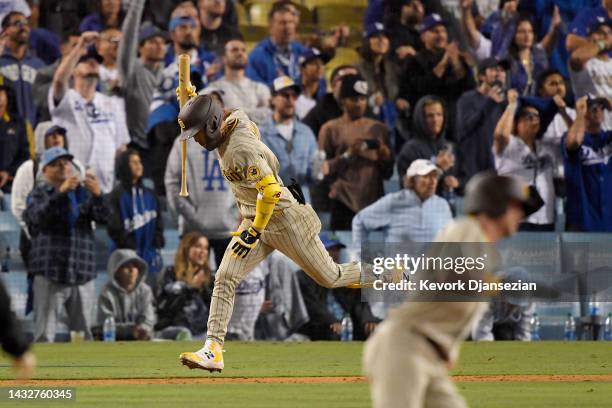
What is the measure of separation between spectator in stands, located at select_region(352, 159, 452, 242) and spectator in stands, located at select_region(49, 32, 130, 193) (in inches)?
142

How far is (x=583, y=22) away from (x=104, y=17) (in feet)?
22.0

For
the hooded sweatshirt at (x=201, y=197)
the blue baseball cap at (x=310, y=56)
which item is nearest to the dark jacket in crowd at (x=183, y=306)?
the hooded sweatshirt at (x=201, y=197)

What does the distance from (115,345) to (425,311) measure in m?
10.7

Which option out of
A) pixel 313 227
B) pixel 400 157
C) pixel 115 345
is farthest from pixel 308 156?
pixel 313 227

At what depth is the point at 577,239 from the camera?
17.0 meters

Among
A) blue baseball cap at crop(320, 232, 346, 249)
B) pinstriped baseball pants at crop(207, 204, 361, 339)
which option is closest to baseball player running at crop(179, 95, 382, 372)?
pinstriped baseball pants at crop(207, 204, 361, 339)

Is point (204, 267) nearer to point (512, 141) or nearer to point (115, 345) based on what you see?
point (115, 345)

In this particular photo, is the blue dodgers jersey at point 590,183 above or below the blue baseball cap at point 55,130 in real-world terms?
below

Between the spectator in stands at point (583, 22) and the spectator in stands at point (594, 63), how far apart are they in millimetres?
36

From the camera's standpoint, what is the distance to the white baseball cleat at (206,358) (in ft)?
33.7

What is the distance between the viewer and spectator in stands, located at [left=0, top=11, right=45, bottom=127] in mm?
16812

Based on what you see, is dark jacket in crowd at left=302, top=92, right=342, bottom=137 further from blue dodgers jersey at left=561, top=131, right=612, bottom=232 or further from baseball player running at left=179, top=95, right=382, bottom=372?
baseball player running at left=179, top=95, right=382, bottom=372

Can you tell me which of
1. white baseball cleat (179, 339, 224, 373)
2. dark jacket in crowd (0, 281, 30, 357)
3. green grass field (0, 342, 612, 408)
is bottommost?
green grass field (0, 342, 612, 408)

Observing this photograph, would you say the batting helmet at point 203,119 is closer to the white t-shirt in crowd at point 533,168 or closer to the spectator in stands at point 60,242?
the spectator in stands at point 60,242
